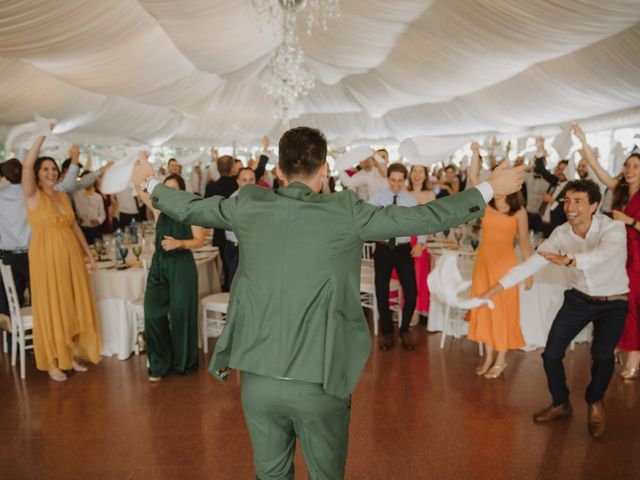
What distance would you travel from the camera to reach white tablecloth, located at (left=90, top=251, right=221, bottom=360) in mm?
4434

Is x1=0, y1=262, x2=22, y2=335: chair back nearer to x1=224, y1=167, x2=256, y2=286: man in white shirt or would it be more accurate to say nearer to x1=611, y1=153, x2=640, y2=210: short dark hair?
x1=224, y1=167, x2=256, y2=286: man in white shirt

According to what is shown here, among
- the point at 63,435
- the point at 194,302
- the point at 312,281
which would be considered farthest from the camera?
the point at 194,302

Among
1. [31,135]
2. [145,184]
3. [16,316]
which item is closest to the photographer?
[145,184]

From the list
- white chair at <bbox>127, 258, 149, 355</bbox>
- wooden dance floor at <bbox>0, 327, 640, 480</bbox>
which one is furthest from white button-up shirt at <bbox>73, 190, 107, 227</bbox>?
wooden dance floor at <bbox>0, 327, 640, 480</bbox>

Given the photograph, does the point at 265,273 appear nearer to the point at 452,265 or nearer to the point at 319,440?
the point at 319,440

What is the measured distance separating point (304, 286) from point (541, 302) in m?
3.69

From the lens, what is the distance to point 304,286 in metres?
1.57

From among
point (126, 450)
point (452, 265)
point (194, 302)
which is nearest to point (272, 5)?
point (194, 302)

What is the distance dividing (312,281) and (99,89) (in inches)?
461

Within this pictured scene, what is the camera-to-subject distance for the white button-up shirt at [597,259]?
2.77 m

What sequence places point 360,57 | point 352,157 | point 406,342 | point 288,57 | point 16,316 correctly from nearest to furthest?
point 16,316 < point 352,157 < point 406,342 < point 288,57 < point 360,57

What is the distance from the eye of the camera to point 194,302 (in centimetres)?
404

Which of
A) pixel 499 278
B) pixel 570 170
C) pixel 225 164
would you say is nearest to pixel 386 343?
pixel 499 278

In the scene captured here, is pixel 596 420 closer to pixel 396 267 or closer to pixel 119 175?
pixel 396 267
